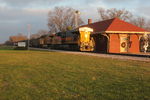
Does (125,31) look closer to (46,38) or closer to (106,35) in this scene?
(106,35)

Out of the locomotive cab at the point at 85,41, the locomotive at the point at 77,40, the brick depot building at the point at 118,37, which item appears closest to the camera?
the brick depot building at the point at 118,37

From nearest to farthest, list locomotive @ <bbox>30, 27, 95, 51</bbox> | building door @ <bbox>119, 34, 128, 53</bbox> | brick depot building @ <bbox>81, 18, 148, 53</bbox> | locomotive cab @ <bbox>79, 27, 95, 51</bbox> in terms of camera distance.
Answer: brick depot building @ <bbox>81, 18, 148, 53</bbox> → locomotive cab @ <bbox>79, 27, 95, 51</bbox> → locomotive @ <bbox>30, 27, 95, 51</bbox> → building door @ <bbox>119, 34, 128, 53</bbox>

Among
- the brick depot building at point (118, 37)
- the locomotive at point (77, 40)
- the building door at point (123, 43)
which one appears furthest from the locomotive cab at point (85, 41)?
the building door at point (123, 43)

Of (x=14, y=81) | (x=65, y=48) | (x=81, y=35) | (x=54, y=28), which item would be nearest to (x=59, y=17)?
(x=54, y=28)

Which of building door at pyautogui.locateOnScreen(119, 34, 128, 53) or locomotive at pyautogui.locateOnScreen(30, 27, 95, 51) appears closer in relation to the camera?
locomotive at pyautogui.locateOnScreen(30, 27, 95, 51)

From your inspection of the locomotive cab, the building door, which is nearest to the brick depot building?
the building door

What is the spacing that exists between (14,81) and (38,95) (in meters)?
2.31

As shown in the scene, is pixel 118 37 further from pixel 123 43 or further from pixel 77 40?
pixel 77 40

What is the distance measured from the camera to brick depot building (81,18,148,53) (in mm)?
26173

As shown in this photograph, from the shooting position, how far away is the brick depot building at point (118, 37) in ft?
85.9

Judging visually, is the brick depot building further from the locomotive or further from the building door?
the locomotive

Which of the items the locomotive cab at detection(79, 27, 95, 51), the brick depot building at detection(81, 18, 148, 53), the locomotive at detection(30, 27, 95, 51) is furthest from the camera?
the locomotive at detection(30, 27, 95, 51)


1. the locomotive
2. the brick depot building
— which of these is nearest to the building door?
the brick depot building

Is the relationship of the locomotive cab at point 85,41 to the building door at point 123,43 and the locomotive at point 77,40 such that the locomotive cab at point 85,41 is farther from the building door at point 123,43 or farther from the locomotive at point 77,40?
the building door at point 123,43
